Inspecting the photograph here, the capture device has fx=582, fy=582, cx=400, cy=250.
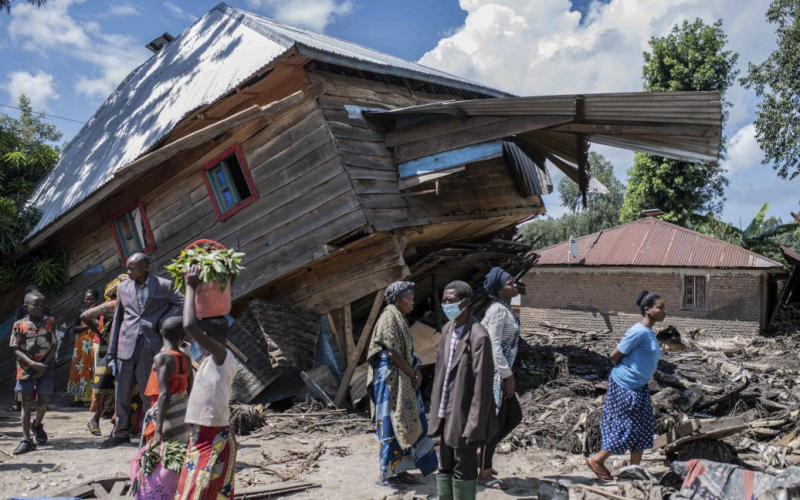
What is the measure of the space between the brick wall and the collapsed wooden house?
37.7ft

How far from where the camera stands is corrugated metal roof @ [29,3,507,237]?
8.28 meters

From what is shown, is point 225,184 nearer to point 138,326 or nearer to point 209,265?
point 138,326

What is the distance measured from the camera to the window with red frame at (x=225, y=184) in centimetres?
883

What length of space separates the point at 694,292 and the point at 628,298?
2109 millimetres

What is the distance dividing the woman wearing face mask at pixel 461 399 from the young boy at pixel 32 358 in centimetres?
428

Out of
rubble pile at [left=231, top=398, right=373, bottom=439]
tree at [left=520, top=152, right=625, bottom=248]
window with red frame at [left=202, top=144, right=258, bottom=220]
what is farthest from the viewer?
tree at [left=520, top=152, right=625, bottom=248]

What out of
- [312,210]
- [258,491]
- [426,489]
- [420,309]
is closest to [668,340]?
[420,309]

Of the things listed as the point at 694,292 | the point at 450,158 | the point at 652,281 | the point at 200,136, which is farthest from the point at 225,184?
the point at 694,292

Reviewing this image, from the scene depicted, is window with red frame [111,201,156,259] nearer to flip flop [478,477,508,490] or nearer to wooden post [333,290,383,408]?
wooden post [333,290,383,408]

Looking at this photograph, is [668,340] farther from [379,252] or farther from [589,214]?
[589,214]

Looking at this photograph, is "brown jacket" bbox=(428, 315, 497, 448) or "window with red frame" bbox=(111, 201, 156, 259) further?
"window with red frame" bbox=(111, 201, 156, 259)

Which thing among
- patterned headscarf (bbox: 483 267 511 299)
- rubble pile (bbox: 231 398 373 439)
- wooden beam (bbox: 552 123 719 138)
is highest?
wooden beam (bbox: 552 123 719 138)

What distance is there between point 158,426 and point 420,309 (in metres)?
7.92

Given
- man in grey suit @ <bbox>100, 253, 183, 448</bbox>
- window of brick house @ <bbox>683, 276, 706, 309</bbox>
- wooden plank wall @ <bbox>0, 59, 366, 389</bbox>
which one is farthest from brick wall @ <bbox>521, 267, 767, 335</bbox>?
man in grey suit @ <bbox>100, 253, 183, 448</bbox>
